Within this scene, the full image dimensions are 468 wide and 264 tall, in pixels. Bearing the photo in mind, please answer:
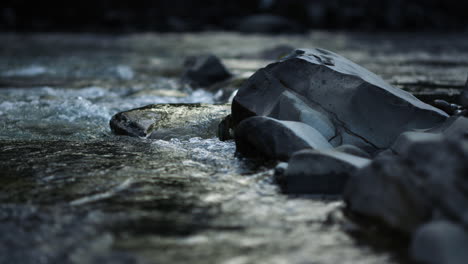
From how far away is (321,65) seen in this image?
17.5 ft

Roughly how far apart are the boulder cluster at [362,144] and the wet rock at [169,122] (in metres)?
0.34

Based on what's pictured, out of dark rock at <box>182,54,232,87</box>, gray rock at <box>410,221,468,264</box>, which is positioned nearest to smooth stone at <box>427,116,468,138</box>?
gray rock at <box>410,221,468,264</box>

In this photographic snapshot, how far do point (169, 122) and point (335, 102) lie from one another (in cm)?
221

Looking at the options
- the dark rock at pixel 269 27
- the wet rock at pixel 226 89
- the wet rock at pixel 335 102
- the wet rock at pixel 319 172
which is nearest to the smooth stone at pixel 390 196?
the wet rock at pixel 319 172

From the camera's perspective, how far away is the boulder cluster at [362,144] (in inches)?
108

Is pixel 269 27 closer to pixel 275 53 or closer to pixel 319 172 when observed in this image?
pixel 275 53

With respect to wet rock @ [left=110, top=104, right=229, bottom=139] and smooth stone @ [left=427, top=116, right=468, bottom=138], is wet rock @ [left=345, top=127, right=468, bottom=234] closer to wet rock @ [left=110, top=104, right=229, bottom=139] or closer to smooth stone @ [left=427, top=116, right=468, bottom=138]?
smooth stone @ [left=427, top=116, right=468, bottom=138]

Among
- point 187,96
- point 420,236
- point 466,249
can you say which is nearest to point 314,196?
point 420,236

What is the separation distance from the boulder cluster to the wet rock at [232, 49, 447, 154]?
0.01m

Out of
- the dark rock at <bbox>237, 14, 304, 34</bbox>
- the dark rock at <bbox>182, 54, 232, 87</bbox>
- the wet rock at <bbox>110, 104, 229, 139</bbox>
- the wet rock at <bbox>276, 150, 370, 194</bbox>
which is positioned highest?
the wet rock at <bbox>276, 150, 370, 194</bbox>

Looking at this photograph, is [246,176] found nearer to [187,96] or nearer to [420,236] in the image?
[420,236]

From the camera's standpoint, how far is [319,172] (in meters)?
3.80

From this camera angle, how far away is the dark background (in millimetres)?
56219

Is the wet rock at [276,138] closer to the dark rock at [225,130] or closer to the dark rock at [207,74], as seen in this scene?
the dark rock at [225,130]
